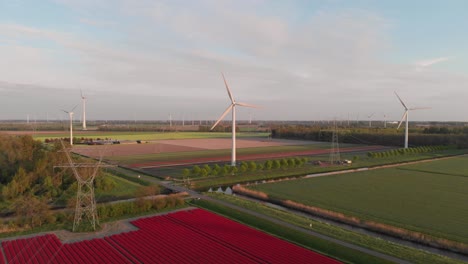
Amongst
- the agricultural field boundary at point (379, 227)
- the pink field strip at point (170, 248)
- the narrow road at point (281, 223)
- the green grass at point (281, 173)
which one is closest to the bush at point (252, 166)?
the green grass at point (281, 173)

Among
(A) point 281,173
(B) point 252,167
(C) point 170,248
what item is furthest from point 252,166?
(C) point 170,248

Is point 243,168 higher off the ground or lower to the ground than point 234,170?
higher

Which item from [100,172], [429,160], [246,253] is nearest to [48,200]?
[100,172]

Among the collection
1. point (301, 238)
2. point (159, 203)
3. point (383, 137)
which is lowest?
point (301, 238)

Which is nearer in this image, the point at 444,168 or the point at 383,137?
the point at 444,168

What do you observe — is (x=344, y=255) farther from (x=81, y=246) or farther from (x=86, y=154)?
(x=86, y=154)

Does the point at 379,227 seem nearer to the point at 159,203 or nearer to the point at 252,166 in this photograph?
the point at 159,203

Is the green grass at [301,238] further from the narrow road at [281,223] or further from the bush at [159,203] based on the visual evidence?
the bush at [159,203]

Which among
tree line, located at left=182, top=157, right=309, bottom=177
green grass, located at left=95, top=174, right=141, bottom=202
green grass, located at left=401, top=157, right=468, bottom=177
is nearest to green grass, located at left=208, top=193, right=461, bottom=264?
green grass, located at left=95, top=174, right=141, bottom=202
